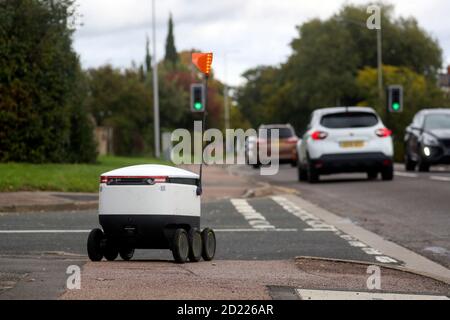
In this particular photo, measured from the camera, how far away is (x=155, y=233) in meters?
10.7

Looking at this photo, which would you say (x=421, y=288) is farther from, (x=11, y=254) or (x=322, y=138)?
(x=322, y=138)

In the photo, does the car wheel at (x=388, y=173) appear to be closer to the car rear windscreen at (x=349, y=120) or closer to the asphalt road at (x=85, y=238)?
the car rear windscreen at (x=349, y=120)

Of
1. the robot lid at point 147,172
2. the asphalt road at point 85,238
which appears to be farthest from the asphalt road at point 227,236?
the robot lid at point 147,172

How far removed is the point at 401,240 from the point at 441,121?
2046cm

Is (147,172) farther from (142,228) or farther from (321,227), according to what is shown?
(321,227)

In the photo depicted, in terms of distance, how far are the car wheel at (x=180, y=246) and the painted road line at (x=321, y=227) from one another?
2.23 metres

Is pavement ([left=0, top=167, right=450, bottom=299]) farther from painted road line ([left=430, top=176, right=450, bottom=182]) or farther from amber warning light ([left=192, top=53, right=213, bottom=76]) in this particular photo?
painted road line ([left=430, top=176, right=450, bottom=182])

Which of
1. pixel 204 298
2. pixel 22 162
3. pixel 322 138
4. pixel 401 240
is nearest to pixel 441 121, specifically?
pixel 322 138

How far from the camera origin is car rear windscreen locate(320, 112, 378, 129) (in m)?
29.8

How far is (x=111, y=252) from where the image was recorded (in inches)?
448

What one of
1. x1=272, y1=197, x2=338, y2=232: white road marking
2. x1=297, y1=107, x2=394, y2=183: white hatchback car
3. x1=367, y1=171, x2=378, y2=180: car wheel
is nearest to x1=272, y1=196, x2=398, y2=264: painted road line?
x1=272, y1=197, x2=338, y2=232: white road marking

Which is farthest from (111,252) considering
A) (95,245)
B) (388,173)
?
(388,173)

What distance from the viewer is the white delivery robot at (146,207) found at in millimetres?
10617

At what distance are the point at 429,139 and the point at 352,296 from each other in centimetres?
2587
